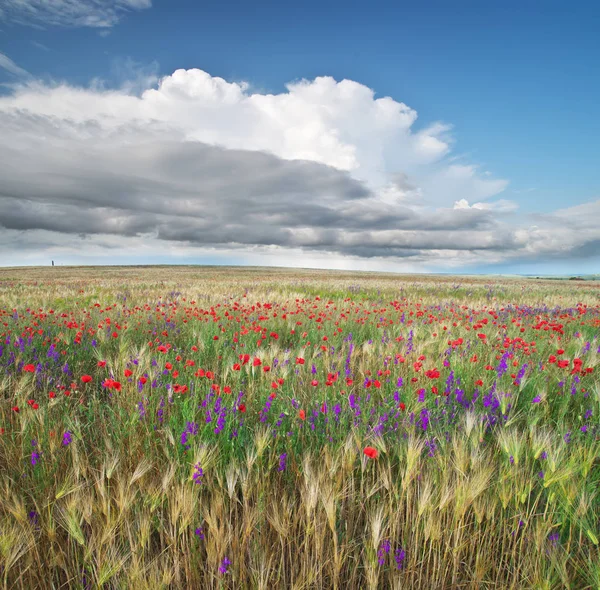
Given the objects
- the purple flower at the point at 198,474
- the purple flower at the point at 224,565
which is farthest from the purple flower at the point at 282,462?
the purple flower at the point at 224,565

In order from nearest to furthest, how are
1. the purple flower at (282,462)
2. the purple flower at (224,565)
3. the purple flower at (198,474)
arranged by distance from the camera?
the purple flower at (224,565) → the purple flower at (198,474) → the purple flower at (282,462)

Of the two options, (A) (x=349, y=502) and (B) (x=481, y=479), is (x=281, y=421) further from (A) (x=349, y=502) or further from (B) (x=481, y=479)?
(B) (x=481, y=479)

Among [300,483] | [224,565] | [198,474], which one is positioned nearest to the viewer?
[224,565]

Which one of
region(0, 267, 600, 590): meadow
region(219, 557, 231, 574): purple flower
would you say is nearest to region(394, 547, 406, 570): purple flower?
region(0, 267, 600, 590): meadow

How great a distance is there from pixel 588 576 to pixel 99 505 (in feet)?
7.02

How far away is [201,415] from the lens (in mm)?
2607

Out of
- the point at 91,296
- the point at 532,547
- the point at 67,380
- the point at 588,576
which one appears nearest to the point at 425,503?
the point at 532,547

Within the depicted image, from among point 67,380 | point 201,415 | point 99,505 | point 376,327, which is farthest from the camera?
point 376,327

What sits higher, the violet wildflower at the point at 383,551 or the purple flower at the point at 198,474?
the purple flower at the point at 198,474

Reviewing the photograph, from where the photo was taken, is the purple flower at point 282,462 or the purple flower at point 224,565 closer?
the purple flower at point 224,565

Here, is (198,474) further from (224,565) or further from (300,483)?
(300,483)

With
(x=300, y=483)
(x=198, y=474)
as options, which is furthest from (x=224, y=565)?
(x=300, y=483)

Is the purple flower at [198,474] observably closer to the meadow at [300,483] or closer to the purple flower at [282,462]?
the meadow at [300,483]

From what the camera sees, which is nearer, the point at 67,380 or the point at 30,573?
the point at 30,573
